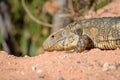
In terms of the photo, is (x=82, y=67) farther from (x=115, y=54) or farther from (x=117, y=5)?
(x=117, y=5)

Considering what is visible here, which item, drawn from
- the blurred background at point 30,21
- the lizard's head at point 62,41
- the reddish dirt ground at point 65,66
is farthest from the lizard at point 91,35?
the blurred background at point 30,21

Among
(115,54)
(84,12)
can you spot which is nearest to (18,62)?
(115,54)

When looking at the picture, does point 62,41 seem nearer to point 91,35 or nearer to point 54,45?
point 54,45

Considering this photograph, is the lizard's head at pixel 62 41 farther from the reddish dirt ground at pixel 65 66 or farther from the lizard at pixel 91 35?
the reddish dirt ground at pixel 65 66

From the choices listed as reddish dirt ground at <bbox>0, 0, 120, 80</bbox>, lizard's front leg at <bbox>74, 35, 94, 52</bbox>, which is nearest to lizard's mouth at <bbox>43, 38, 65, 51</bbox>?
lizard's front leg at <bbox>74, 35, 94, 52</bbox>

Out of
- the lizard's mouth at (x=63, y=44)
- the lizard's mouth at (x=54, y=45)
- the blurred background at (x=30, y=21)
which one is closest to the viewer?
the lizard's mouth at (x=63, y=44)

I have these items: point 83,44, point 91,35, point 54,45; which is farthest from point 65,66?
point 54,45

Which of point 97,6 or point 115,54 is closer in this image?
point 115,54
